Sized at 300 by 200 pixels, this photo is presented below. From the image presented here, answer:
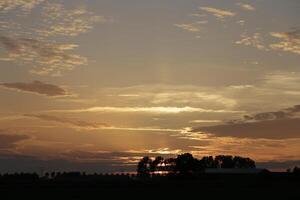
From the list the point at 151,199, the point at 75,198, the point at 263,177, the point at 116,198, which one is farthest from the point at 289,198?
the point at 263,177

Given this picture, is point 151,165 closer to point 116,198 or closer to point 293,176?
point 293,176

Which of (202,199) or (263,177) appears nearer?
(202,199)

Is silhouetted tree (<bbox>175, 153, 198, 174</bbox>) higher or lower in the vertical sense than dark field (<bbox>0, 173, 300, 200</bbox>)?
higher

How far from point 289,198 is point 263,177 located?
67090 millimetres

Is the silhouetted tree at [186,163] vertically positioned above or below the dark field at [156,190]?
above

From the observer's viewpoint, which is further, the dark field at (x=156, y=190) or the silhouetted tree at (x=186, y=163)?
the silhouetted tree at (x=186, y=163)

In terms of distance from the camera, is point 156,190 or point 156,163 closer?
point 156,190

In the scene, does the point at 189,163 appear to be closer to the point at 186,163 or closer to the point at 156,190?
the point at 186,163

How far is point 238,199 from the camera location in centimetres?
4994

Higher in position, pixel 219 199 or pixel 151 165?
pixel 151 165

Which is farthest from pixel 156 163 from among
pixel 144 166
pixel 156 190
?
pixel 156 190

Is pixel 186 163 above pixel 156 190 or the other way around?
above

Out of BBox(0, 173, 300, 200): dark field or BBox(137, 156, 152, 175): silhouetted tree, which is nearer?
BBox(0, 173, 300, 200): dark field

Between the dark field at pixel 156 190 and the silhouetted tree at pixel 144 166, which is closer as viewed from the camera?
the dark field at pixel 156 190
